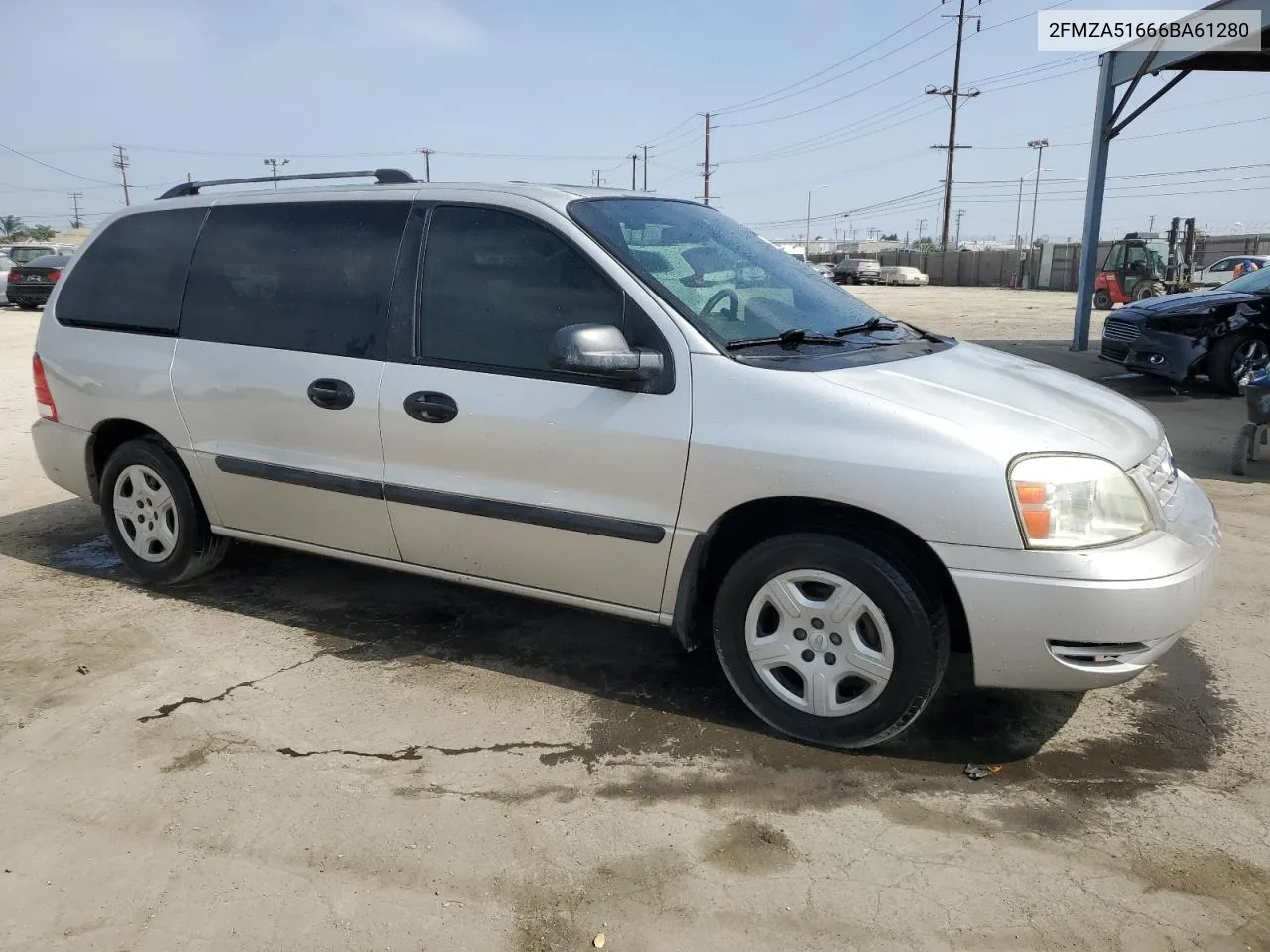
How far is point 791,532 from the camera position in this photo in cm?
312

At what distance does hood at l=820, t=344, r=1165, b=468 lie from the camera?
113 inches

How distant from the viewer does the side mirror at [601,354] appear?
3078 mm

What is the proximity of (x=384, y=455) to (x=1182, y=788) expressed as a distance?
2957 millimetres

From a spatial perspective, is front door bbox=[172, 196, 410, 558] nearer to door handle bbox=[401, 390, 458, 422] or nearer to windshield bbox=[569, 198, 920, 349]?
door handle bbox=[401, 390, 458, 422]

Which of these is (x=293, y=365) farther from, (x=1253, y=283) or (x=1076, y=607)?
(x=1253, y=283)

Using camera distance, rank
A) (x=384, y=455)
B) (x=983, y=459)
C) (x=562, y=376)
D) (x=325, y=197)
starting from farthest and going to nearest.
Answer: (x=325, y=197) < (x=384, y=455) < (x=562, y=376) < (x=983, y=459)

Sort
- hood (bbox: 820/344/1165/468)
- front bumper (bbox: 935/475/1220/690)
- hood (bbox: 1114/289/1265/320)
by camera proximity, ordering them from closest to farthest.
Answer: front bumper (bbox: 935/475/1220/690) < hood (bbox: 820/344/1165/468) < hood (bbox: 1114/289/1265/320)

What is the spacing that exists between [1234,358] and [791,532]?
30.2 ft

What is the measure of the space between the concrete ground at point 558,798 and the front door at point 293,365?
592mm

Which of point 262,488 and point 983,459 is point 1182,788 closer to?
point 983,459

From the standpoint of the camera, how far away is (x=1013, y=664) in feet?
9.55

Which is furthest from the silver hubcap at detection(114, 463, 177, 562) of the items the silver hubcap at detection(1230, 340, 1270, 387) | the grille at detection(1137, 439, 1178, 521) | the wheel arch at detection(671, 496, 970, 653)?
the silver hubcap at detection(1230, 340, 1270, 387)

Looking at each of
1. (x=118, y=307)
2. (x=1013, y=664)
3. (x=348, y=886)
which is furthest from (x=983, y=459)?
(x=118, y=307)

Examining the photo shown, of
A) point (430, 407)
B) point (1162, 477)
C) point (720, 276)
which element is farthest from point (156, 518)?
point (1162, 477)
